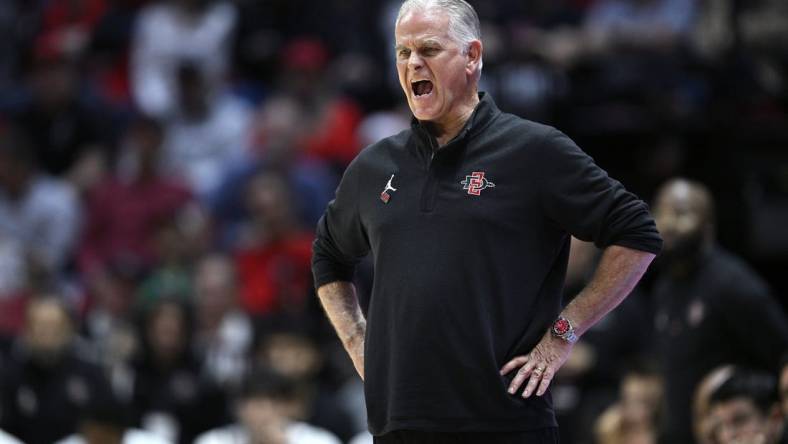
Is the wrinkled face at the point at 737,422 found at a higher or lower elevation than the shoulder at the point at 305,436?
higher

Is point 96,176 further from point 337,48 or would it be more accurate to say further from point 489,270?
point 489,270

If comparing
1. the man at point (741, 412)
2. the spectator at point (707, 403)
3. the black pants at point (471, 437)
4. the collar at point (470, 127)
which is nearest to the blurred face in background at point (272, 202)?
the spectator at point (707, 403)

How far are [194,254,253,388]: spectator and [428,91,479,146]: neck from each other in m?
5.33

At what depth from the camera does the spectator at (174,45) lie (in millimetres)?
11266

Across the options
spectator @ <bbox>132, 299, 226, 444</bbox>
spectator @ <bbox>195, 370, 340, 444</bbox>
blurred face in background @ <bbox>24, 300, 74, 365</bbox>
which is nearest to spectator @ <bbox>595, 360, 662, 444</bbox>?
spectator @ <bbox>195, 370, 340, 444</bbox>

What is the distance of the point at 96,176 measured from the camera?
10539 mm

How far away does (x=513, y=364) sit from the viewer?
133 inches

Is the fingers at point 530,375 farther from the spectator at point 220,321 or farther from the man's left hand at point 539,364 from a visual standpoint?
the spectator at point 220,321

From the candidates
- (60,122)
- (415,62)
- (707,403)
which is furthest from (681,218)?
(60,122)

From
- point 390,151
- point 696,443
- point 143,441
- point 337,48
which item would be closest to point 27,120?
point 337,48

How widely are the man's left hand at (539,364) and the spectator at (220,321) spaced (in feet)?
17.9

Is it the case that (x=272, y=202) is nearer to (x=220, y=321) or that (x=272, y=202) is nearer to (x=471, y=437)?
(x=220, y=321)

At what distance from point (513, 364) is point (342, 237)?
0.69 meters

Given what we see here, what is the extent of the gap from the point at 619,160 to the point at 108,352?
3.71m
